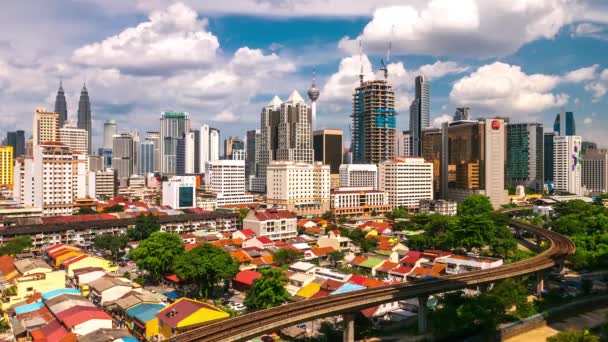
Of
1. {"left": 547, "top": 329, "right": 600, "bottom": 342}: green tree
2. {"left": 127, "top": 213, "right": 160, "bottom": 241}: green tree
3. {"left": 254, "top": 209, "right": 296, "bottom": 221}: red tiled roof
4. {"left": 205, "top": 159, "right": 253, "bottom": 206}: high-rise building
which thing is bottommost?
{"left": 547, "top": 329, "right": 600, "bottom": 342}: green tree

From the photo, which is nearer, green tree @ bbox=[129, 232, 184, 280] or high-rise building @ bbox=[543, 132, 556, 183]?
green tree @ bbox=[129, 232, 184, 280]

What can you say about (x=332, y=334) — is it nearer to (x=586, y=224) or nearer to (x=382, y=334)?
(x=382, y=334)

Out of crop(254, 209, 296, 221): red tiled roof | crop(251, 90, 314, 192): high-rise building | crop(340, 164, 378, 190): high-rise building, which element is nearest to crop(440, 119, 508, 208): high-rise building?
crop(340, 164, 378, 190): high-rise building

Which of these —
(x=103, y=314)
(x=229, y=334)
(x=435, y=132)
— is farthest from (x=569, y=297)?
(x=435, y=132)

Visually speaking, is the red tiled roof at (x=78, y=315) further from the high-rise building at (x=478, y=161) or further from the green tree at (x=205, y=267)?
the high-rise building at (x=478, y=161)

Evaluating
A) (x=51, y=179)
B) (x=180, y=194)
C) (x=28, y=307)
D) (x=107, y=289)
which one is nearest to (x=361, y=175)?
(x=180, y=194)

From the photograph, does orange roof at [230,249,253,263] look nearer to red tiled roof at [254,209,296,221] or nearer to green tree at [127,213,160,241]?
red tiled roof at [254,209,296,221]

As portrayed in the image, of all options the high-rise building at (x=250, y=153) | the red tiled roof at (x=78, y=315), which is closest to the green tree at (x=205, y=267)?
the red tiled roof at (x=78, y=315)
